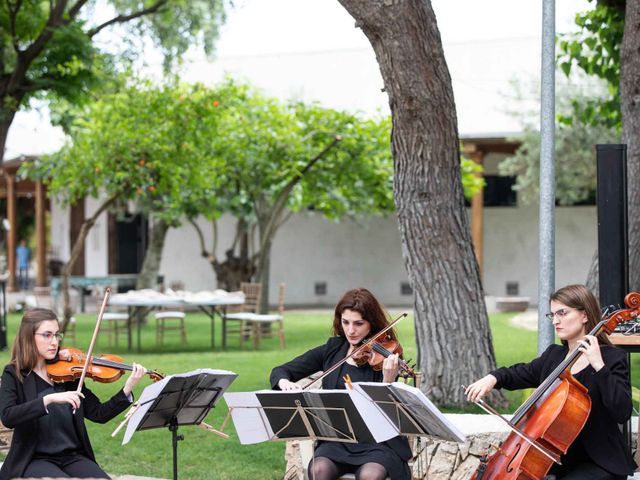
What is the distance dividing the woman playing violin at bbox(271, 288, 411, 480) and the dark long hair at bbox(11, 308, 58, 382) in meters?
1.18

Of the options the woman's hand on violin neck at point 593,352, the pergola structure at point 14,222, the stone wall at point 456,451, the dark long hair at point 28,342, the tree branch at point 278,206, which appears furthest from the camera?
the pergola structure at point 14,222

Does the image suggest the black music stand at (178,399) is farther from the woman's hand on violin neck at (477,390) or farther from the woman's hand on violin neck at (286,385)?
the woman's hand on violin neck at (477,390)

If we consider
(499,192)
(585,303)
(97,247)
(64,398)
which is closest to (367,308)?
(585,303)

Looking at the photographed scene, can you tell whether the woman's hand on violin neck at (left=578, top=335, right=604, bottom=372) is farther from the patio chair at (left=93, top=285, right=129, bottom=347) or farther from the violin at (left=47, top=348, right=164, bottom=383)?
the patio chair at (left=93, top=285, right=129, bottom=347)

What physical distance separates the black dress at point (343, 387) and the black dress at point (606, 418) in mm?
801

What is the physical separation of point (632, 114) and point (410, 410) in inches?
168

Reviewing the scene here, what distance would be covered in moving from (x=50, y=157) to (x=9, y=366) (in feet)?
35.4

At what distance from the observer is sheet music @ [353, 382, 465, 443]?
4.05 metres

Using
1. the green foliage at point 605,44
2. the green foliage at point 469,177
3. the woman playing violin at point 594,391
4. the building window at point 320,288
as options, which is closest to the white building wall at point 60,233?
the building window at point 320,288

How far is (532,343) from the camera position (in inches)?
531

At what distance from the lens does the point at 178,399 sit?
15.5 feet

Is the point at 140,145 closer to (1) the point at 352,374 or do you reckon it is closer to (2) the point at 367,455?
(1) the point at 352,374

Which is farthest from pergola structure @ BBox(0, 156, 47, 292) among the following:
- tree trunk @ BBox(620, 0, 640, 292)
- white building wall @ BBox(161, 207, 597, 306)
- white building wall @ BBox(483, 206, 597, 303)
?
tree trunk @ BBox(620, 0, 640, 292)

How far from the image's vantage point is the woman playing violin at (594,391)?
4199 millimetres
